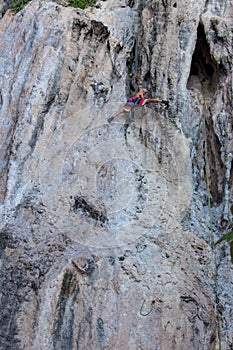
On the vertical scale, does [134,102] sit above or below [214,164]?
above

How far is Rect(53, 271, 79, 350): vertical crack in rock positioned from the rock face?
15 millimetres

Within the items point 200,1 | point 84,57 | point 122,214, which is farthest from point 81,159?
point 200,1

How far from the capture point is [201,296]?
21.1 ft

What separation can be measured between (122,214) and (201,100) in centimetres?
323

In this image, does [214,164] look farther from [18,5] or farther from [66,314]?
[18,5]

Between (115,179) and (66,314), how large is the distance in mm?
2590

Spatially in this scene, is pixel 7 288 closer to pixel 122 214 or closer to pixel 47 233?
pixel 47 233

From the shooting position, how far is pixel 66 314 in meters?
5.80

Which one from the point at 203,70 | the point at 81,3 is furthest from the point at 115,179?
the point at 81,3

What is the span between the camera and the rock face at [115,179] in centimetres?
588

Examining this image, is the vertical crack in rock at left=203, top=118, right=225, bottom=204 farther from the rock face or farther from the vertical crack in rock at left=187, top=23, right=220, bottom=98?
the vertical crack in rock at left=187, top=23, right=220, bottom=98

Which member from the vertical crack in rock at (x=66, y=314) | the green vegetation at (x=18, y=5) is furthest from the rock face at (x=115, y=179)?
the green vegetation at (x=18, y=5)

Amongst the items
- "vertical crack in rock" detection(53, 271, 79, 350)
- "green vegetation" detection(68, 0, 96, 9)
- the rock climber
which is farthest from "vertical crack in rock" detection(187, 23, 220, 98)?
"vertical crack in rock" detection(53, 271, 79, 350)

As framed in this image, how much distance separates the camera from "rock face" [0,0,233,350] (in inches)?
231
